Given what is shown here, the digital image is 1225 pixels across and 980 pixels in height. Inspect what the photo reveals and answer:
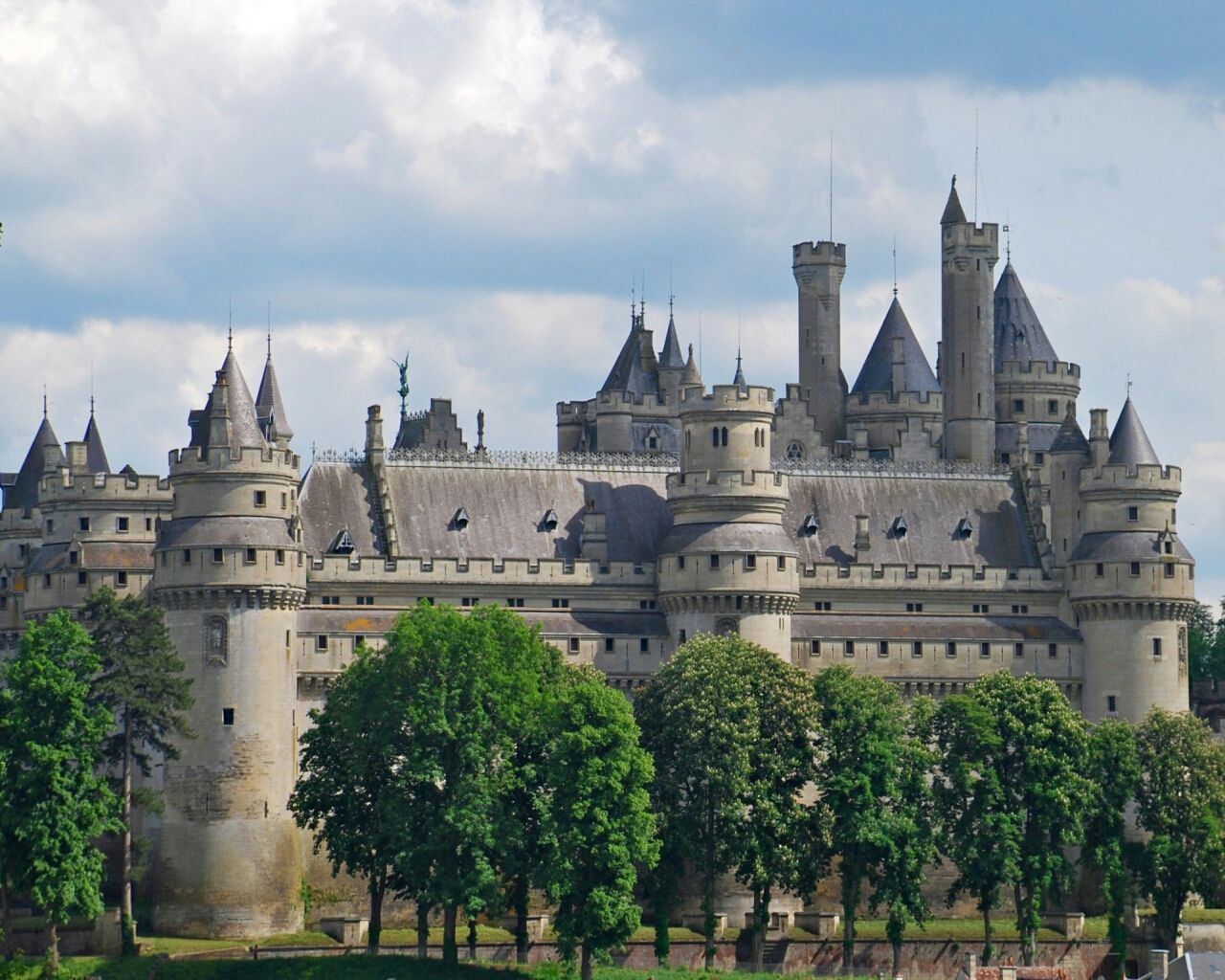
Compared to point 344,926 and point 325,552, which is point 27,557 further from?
point 344,926

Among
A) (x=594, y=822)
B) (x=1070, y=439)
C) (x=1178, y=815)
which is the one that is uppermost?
(x=1070, y=439)

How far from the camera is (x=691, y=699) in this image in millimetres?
126312

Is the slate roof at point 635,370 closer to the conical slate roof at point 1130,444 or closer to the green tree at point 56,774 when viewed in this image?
the conical slate roof at point 1130,444

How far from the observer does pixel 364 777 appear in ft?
407

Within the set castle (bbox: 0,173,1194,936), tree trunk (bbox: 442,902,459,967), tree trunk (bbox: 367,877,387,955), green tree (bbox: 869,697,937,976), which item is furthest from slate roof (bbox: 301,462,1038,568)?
tree trunk (bbox: 442,902,459,967)

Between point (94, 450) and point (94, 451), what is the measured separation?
0.13 metres

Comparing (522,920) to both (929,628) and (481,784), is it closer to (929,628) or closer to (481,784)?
(481,784)

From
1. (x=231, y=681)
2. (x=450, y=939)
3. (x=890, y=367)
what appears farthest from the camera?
(x=890, y=367)

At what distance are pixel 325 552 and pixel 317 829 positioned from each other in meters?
11.2

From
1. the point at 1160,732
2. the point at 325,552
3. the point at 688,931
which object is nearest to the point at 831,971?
the point at 688,931

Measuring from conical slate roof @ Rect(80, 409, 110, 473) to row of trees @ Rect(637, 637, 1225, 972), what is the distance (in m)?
26.0

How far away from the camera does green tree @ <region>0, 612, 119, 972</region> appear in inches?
4660

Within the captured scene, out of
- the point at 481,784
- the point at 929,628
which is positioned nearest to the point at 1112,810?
the point at 929,628

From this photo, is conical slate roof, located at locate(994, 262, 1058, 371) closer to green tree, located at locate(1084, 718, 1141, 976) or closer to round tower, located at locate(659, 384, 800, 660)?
round tower, located at locate(659, 384, 800, 660)
